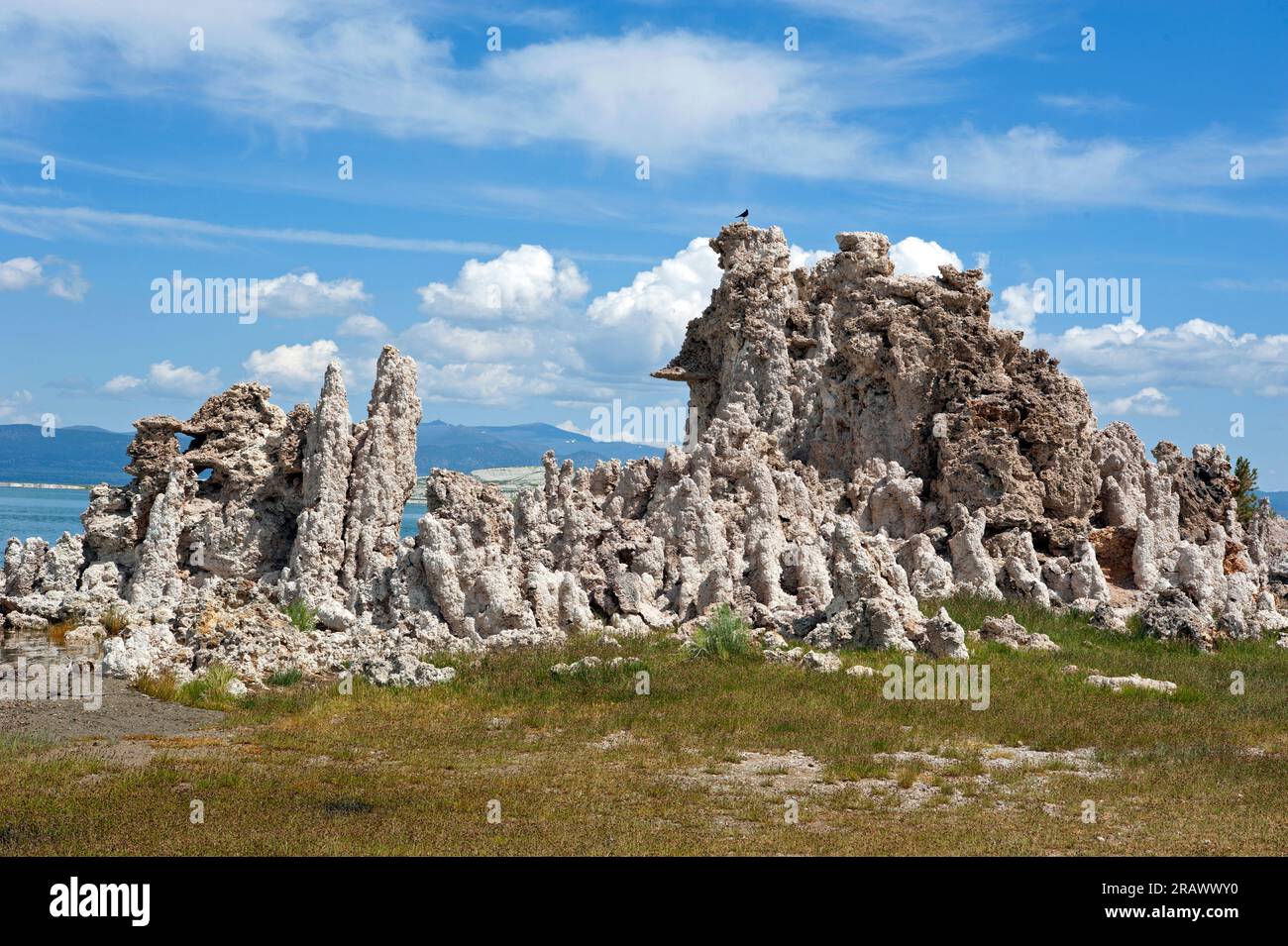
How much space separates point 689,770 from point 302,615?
40.9ft

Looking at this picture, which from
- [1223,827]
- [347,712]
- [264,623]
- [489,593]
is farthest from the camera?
[489,593]

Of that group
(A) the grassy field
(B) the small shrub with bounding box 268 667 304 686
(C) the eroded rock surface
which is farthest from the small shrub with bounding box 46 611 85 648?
(A) the grassy field

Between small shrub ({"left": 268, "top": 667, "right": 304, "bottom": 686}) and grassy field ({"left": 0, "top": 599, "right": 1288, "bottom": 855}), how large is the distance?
1.71 feet

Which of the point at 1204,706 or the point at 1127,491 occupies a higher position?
the point at 1127,491

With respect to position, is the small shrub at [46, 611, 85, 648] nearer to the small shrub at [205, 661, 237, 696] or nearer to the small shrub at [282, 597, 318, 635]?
the small shrub at [282, 597, 318, 635]

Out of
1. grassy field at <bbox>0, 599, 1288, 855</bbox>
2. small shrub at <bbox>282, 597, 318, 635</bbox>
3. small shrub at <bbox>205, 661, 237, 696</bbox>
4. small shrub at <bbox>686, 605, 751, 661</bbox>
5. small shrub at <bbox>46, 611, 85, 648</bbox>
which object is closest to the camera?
grassy field at <bbox>0, 599, 1288, 855</bbox>

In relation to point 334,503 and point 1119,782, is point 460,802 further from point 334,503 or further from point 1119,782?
point 334,503

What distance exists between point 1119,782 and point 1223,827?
1.97 metres

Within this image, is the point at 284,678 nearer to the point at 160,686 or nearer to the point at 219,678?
the point at 219,678

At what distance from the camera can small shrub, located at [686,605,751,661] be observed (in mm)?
22734

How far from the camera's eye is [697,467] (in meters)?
30.6
